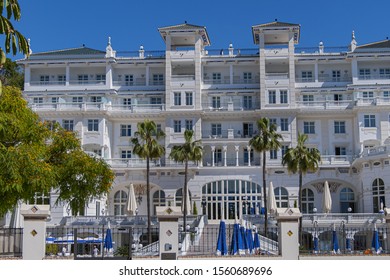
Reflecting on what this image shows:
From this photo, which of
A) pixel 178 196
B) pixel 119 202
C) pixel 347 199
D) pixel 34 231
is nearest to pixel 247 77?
pixel 178 196

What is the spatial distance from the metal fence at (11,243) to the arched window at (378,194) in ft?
132

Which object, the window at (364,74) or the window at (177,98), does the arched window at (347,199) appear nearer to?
the window at (364,74)

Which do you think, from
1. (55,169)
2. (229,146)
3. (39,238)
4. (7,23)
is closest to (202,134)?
(229,146)

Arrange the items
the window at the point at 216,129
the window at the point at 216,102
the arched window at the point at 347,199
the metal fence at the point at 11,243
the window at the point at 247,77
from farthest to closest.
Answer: the window at the point at 247,77 → the window at the point at 216,102 → the window at the point at 216,129 → the arched window at the point at 347,199 → the metal fence at the point at 11,243

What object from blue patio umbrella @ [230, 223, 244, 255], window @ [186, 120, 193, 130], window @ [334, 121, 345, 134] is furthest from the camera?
window @ [186, 120, 193, 130]

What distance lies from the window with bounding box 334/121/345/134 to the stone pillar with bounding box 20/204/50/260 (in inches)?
1901

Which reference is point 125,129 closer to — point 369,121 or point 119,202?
point 119,202

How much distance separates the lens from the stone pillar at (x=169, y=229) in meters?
28.8

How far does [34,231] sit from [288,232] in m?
10.9

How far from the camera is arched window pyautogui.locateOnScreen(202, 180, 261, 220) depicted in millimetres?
68562

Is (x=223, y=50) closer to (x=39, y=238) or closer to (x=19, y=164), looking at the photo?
(x=19, y=164)

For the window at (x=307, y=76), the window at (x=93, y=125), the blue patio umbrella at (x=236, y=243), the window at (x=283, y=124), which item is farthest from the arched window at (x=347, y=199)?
the blue patio umbrella at (x=236, y=243)

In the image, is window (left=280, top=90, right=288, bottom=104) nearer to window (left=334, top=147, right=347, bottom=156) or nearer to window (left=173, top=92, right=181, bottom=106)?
window (left=334, top=147, right=347, bottom=156)

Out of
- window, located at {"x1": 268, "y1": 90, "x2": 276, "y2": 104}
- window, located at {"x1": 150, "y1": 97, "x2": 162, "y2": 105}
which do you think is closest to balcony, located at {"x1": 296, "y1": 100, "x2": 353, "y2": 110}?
window, located at {"x1": 268, "y1": 90, "x2": 276, "y2": 104}
